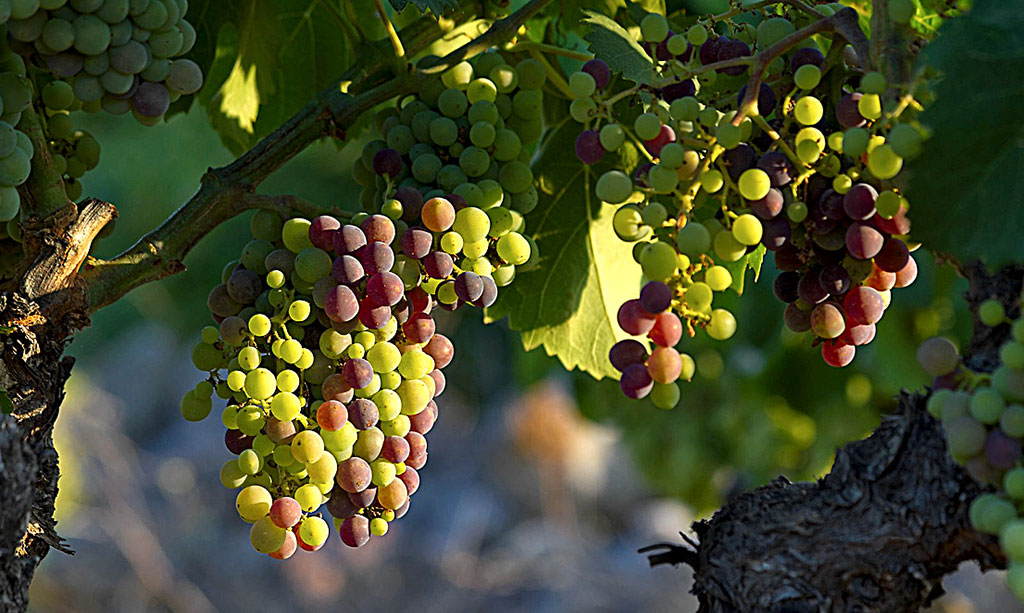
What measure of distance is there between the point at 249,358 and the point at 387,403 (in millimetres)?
81

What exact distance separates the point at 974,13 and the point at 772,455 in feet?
7.30

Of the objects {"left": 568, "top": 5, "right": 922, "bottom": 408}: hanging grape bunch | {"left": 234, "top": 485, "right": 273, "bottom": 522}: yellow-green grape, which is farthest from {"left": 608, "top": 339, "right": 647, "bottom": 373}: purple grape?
{"left": 234, "top": 485, "right": 273, "bottom": 522}: yellow-green grape

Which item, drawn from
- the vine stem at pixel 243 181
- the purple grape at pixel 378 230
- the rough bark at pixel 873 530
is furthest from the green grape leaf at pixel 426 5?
the rough bark at pixel 873 530

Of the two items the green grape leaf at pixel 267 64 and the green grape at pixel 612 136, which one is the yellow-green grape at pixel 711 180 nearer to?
the green grape at pixel 612 136

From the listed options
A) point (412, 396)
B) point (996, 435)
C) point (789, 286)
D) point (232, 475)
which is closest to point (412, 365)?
point (412, 396)

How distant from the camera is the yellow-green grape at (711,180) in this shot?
492 mm

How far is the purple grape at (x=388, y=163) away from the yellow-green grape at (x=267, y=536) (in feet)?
0.75

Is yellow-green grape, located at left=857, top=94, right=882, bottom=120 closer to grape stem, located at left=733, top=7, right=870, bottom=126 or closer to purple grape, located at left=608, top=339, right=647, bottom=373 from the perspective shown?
grape stem, located at left=733, top=7, right=870, bottom=126

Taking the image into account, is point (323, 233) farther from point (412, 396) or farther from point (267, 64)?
point (267, 64)

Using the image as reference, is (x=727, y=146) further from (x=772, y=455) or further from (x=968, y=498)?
(x=772, y=455)

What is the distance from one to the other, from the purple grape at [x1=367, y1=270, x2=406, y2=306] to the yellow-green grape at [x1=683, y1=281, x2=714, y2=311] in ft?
0.53

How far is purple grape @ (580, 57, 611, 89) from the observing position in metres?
0.59

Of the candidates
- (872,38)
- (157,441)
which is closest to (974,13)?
(872,38)

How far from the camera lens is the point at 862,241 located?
0.46 m
